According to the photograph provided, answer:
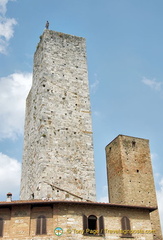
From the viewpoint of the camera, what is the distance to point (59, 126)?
24.2 metres

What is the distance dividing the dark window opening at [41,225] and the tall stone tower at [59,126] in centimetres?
343

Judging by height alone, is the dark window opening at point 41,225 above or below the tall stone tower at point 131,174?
below

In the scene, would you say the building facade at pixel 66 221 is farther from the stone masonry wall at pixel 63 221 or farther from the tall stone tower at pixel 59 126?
the tall stone tower at pixel 59 126

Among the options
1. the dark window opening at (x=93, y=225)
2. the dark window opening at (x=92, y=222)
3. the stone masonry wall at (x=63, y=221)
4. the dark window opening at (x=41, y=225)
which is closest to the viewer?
the stone masonry wall at (x=63, y=221)

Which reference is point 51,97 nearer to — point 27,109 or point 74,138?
point 74,138

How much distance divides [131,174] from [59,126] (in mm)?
7457

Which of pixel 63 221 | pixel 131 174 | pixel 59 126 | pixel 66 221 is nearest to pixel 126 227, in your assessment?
pixel 66 221

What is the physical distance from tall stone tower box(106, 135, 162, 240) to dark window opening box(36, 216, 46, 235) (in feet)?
31.7

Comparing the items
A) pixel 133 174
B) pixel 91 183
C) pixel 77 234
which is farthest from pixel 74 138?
pixel 77 234

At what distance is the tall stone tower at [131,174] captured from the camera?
26.2m

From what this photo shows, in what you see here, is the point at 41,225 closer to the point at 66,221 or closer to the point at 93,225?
the point at 66,221

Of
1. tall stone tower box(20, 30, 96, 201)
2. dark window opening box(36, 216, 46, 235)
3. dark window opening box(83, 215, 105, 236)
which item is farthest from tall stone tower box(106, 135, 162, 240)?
dark window opening box(36, 216, 46, 235)

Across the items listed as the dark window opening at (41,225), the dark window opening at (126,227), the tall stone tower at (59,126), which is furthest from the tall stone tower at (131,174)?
the dark window opening at (41,225)

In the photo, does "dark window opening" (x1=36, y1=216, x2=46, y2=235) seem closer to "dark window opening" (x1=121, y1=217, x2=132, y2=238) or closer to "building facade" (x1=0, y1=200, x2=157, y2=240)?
"building facade" (x1=0, y1=200, x2=157, y2=240)
